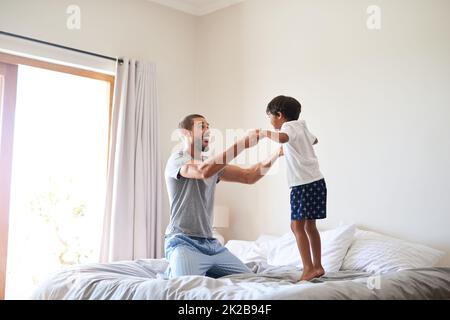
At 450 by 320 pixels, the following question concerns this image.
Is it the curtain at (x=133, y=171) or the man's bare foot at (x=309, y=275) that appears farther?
the curtain at (x=133, y=171)

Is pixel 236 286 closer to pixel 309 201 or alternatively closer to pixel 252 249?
pixel 309 201

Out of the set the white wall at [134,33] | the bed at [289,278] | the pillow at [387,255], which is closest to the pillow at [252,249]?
the bed at [289,278]

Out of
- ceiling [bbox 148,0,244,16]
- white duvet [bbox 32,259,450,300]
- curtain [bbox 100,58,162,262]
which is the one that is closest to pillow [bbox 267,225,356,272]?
→ white duvet [bbox 32,259,450,300]

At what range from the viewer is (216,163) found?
2.40 meters

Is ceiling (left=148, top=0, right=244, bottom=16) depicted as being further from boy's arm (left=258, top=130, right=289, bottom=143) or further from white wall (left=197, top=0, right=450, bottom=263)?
boy's arm (left=258, top=130, right=289, bottom=143)

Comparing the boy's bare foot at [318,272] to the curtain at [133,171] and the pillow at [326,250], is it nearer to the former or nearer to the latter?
the pillow at [326,250]

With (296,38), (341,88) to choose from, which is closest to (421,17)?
(341,88)

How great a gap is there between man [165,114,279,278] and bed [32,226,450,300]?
0.50 ft

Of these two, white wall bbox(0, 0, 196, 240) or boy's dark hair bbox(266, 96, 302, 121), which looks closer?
boy's dark hair bbox(266, 96, 302, 121)

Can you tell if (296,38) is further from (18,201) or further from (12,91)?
(18,201)

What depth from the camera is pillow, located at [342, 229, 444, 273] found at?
2.79 meters

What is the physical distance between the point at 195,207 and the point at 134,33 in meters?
2.23

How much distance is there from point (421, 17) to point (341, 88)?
2.33 feet

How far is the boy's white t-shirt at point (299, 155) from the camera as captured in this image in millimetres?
2365
